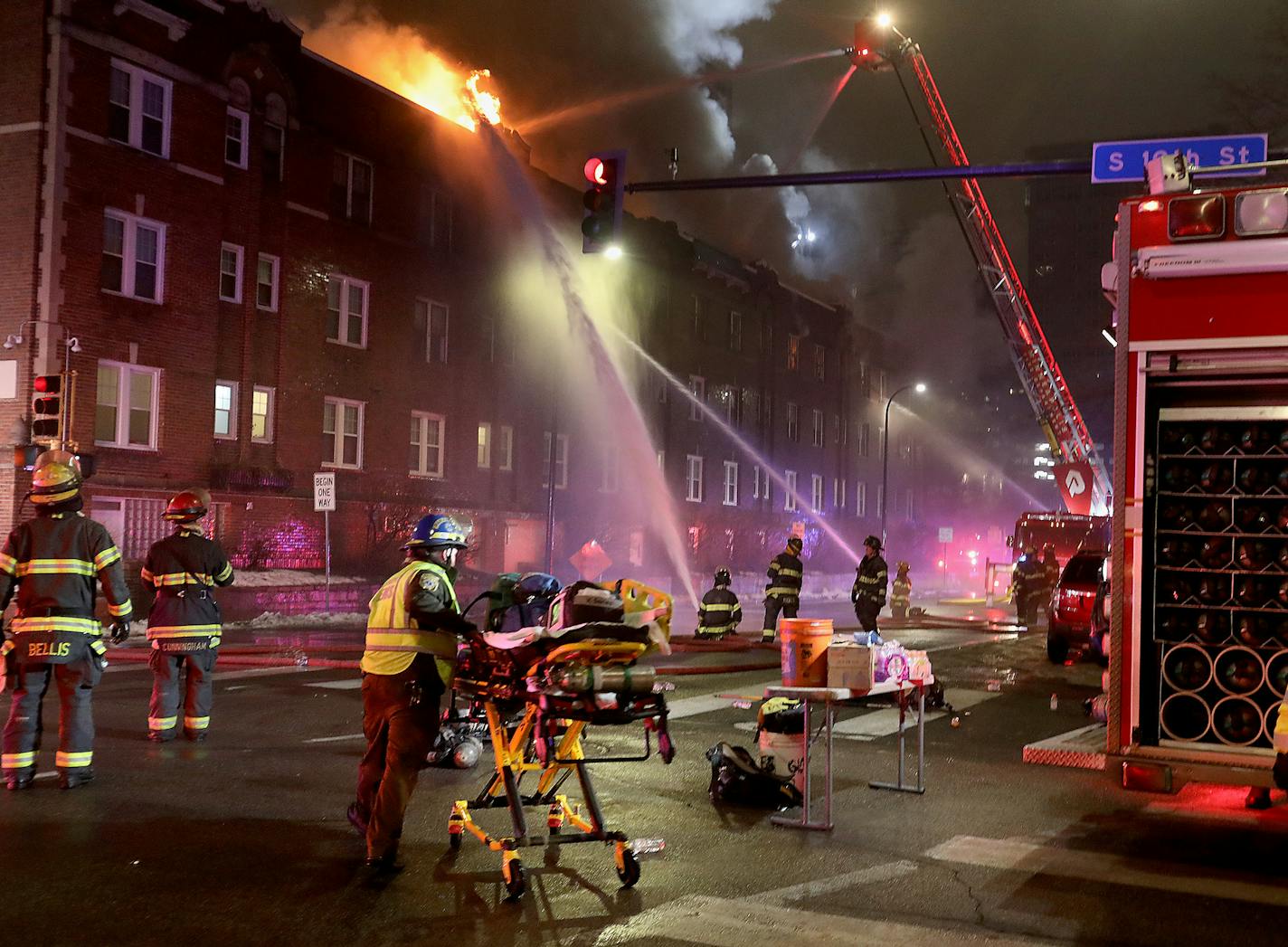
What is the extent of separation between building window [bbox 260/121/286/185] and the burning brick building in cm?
6

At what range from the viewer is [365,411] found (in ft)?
93.7

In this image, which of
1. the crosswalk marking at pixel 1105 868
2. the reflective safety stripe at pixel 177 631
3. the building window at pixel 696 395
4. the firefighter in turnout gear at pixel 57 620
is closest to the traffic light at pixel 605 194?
the reflective safety stripe at pixel 177 631

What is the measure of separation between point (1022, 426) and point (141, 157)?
62808 millimetres

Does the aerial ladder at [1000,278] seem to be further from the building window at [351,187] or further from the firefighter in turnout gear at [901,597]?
the building window at [351,187]

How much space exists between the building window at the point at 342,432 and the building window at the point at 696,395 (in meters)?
16.4

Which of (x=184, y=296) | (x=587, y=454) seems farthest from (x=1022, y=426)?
(x=184, y=296)

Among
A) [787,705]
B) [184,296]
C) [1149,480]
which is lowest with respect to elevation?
[787,705]

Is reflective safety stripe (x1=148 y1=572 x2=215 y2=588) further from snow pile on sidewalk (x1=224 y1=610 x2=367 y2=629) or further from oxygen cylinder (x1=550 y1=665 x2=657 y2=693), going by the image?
snow pile on sidewalk (x1=224 y1=610 x2=367 y2=629)

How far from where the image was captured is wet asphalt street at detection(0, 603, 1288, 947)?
495 centimetres

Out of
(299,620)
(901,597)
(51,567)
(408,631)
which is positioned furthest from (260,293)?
(408,631)

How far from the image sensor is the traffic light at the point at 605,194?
525 inches

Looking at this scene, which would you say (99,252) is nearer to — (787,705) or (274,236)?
(274,236)

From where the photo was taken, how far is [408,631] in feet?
18.9

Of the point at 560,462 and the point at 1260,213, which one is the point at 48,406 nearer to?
the point at 1260,213
